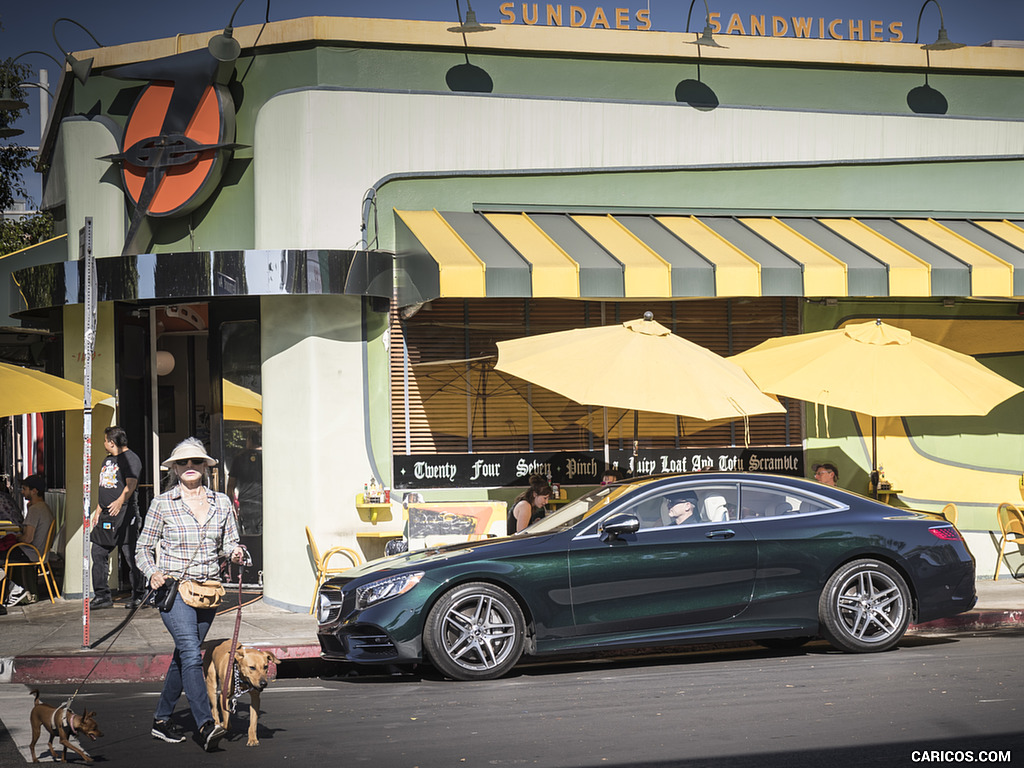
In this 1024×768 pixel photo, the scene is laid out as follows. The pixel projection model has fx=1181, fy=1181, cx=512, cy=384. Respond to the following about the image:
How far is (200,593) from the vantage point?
697 cm

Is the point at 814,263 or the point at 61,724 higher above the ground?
the point at 814,263

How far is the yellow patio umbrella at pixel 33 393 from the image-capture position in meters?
11.7

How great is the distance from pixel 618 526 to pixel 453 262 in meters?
3.85

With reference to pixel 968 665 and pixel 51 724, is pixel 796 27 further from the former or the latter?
pixel 51 724

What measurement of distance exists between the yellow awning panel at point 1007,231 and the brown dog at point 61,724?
1150cm

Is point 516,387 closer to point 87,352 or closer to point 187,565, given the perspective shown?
point 87,352

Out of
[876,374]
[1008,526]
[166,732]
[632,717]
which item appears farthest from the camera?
[1008,526]

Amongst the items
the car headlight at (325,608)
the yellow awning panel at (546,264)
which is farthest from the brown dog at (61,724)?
the yellow awning panel at (546,264)

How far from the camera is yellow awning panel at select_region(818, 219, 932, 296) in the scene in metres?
12.9

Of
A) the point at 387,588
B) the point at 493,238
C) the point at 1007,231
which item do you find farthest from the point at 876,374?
the point at 387,588

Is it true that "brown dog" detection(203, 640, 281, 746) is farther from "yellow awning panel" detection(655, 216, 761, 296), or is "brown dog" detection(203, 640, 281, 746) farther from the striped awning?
"yellow awning panel" detection(655, 216, 761, 296)

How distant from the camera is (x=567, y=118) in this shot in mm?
13508

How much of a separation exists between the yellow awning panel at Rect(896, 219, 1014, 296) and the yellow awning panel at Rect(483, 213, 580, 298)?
14.8ft

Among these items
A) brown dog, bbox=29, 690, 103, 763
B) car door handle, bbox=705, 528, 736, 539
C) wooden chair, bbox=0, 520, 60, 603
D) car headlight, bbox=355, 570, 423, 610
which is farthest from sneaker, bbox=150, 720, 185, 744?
wooden chair, bbox=0, 520, 60, 603
